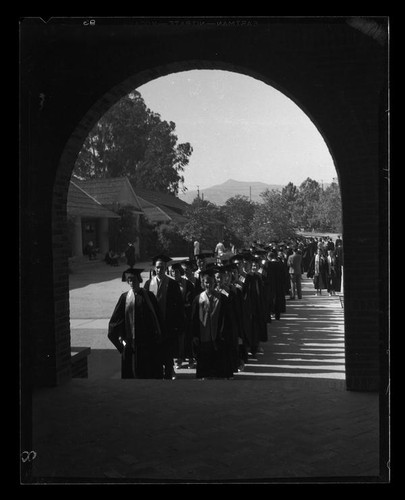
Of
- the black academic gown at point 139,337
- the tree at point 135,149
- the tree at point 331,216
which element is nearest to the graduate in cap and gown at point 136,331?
the black academic gown at point 139,337

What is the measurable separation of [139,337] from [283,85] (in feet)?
11.2

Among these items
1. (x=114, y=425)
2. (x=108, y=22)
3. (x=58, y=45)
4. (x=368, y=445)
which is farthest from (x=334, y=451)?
(x=58, y=45)

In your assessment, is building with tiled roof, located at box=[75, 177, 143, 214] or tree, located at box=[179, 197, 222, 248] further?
building with tiled roof, located at box=[75, 177, 143, 214]

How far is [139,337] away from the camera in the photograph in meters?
6.72

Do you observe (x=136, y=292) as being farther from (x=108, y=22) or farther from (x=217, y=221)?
(x=217, y=221)

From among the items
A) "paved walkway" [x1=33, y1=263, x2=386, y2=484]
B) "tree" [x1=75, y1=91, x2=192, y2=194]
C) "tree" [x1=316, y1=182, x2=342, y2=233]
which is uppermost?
"tree" [x1=75, y1=91, x2=192, y2=194]

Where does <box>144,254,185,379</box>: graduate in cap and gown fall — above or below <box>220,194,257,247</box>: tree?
below

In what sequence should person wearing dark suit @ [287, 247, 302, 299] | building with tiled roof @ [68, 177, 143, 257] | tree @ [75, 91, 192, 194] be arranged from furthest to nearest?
1. tree @ [75, 91, 192, 194]
2. building with tiled roof @ [68, 177, 143, 257]
3. person wearing dark suit @ [287, 247, 302, 299]

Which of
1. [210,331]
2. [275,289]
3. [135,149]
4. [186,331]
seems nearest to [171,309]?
[186,331]

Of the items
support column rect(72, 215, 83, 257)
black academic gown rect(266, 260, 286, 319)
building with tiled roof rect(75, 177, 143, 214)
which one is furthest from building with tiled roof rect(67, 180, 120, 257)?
black academic gown rect(266, 260, 286, 319)

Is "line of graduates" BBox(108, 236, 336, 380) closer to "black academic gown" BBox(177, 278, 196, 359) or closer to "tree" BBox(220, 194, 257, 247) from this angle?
"black academic gown" BBox(177, 278, 196, 359)

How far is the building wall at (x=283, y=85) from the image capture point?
17.3ft

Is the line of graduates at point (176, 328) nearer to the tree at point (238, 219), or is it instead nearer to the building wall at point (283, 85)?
the building wall at point (283, 85)

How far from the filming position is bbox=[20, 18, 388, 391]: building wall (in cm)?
528
